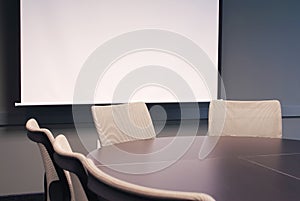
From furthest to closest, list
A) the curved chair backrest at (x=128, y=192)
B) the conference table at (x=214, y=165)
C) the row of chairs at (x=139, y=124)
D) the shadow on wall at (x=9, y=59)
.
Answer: the shadow on wall at (x=9, y=59)
the row of chairs at (x=139, y=124)
the conference table at (x=214, y=165)
the curved chair backrest at (x=128, y=192)

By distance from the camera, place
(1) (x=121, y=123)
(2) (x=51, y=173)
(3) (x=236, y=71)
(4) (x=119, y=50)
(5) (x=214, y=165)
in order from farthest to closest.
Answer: (3) (x=236, y=71) < (4) (x=119, y=50) < (1) (x=121, y=123) < (5) (x=214, y=165) < (2) (x=51, y=173)

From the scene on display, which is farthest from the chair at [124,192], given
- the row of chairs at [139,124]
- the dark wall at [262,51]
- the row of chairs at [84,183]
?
the dark wall at [262,51]

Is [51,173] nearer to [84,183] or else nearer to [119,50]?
[84,183]

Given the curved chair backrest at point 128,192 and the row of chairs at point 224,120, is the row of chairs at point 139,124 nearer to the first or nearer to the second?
the row of chairs at point 224,120

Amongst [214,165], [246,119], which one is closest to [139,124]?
[246,119]

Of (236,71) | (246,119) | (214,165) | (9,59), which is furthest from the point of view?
(236,71)

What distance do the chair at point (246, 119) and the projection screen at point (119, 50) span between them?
0.67m

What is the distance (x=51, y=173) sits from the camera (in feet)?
4.93

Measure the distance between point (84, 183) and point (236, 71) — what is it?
2.82 m

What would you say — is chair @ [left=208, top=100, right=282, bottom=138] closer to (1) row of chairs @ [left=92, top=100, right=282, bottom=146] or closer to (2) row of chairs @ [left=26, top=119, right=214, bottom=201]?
(1) row of chairs @ [left=92, top=100, right=282, bottom=146]

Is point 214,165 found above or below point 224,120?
below

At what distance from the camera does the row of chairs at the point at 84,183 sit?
2.03ft

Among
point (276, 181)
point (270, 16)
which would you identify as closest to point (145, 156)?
point (276, 181)

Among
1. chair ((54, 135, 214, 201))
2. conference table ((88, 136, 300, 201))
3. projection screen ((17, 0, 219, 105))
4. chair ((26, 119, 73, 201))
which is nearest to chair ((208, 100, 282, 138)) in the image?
conference table ((88, 136, 300, 201))
